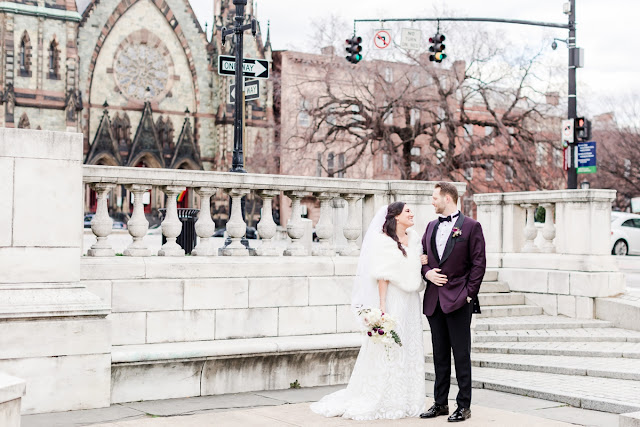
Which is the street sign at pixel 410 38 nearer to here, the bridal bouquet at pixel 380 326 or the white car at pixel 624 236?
the white car at pixel 624 236

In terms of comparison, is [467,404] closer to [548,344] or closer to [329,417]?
[329,417]

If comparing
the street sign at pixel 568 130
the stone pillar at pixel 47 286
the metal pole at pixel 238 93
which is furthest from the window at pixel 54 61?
the stone pillar at pixel 47 286

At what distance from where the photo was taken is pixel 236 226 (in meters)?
9.77

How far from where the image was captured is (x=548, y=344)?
37.6 feet

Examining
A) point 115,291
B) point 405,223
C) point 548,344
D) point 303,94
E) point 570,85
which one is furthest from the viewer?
point 303,94

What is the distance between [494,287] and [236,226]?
5.75 meters

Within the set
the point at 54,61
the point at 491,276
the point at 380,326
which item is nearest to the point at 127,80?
the point at 54,61

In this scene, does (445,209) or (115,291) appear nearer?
(445,209)

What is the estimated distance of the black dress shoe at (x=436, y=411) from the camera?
25.6ft

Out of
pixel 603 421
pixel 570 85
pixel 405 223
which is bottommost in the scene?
pixel 603 421

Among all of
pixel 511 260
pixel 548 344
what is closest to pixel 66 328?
pixel 548 344

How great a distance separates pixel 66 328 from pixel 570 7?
18.3 m

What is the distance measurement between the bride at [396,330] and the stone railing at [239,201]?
2174mm

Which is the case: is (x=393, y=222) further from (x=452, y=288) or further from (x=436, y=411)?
(x=436, y=411)
